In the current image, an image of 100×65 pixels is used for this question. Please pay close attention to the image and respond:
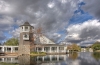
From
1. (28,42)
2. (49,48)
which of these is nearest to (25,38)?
(28,42)

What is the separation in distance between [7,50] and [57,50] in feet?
60.0

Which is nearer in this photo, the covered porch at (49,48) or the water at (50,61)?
the water at (50,61)

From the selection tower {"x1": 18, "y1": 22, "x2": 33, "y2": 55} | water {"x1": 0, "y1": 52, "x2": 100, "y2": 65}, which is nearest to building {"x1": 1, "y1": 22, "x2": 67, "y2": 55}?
tower {"x1": 18, "y1": 22, "x2": 33, "y2": 55}

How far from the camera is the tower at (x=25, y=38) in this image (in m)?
52.2

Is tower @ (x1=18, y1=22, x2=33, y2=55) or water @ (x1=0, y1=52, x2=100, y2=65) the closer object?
water @ (x1=0, y1=52, x2=100, y2=65)

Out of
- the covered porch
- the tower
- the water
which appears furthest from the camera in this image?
the covered porch

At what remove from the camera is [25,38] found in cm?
5212

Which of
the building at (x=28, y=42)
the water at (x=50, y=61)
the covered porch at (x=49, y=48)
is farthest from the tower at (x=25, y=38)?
the water at (x=50, y=61)

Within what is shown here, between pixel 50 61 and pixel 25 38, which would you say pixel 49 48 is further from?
pixel 50 61

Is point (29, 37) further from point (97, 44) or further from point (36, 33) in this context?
point (97, 44)

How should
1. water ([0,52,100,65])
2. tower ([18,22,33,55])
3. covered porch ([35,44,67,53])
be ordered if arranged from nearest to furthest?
water ([0,52,100,65]), tower ([18,22,33,55]), covered porch ([35,44,67,53])

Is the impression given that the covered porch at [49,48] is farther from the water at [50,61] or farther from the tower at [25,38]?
the water at [50,61]

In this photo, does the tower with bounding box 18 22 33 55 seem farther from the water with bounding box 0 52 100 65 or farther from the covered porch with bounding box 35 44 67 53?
the water with bounding box 0 52 100 65

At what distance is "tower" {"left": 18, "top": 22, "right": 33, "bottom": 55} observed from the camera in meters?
52.2
